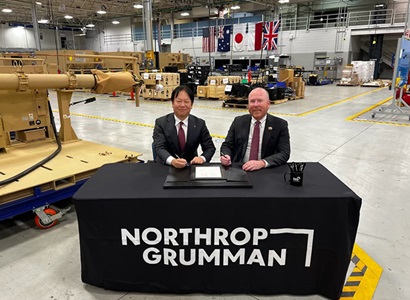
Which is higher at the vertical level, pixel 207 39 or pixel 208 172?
pixel 207 39

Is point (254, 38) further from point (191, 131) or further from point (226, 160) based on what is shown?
point (226, 160)

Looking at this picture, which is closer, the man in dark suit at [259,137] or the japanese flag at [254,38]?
the man in dark suit at [259,137]

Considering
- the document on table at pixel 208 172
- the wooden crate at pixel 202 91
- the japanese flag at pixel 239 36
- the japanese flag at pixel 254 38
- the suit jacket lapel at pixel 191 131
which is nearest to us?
the document on table at pixel 208 172

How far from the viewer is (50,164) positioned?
3.60 meters

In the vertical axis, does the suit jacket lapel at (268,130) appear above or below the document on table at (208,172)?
above

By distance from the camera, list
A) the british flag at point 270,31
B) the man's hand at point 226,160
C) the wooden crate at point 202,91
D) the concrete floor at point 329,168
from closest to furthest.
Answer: the concrete floor at point 329,168 < the man's hand at point 226,160 < the wooden crate at point 202,91 < the british flag at point 270,31

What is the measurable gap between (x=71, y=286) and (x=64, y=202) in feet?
5.37

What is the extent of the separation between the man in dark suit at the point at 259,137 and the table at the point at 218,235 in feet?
1.29

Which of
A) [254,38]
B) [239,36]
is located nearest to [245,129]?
[254,38]

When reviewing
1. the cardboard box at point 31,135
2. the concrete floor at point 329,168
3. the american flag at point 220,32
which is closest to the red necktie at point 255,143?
the concrete floor at point 329,168

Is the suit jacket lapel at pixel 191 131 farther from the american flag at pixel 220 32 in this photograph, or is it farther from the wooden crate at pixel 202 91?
the american flag at pixel 220 32

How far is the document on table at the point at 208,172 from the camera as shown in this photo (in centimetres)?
221

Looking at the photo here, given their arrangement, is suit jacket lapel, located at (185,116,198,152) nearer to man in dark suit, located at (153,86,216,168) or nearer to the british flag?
man in dark suit, located at (153,86,216,168)

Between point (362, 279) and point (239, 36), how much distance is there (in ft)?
79.8
